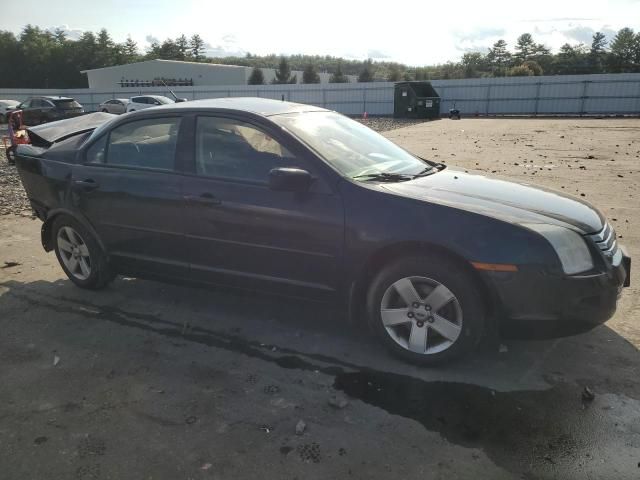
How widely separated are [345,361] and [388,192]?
46.6 inches

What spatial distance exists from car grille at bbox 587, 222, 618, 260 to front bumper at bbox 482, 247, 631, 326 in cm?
19

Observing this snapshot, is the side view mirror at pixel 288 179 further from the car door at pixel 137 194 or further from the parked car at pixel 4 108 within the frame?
the parked car at pixel 4 108

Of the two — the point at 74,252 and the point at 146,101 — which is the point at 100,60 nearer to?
the point at 146,101

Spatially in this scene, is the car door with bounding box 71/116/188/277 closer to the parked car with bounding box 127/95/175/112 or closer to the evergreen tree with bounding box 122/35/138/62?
the parked car with bounding box 127/95/175/112

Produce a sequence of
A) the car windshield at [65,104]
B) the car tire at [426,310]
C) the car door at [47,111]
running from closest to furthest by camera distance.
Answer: the car tire at [426,310]
the car door at [47,111]
the car windshield at [65,104]

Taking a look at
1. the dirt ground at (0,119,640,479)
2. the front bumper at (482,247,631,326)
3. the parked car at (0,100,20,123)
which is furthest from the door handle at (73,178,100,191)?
the parked car at (0,100,20,123)

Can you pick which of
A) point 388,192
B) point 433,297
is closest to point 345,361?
point 433,297

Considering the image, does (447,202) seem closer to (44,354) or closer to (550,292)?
(550,292)

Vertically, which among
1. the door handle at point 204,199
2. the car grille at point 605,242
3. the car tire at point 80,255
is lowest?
the car tire at point 80,255

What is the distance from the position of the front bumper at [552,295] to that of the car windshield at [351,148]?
1134 millimetres

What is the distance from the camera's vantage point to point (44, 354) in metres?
3.74

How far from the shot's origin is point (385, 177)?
145 inches

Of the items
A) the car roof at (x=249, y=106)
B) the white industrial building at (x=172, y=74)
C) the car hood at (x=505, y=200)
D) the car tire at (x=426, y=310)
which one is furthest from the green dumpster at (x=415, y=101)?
Result: the white industrial building at (x=172, y=74)

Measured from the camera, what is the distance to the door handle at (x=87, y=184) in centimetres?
444
